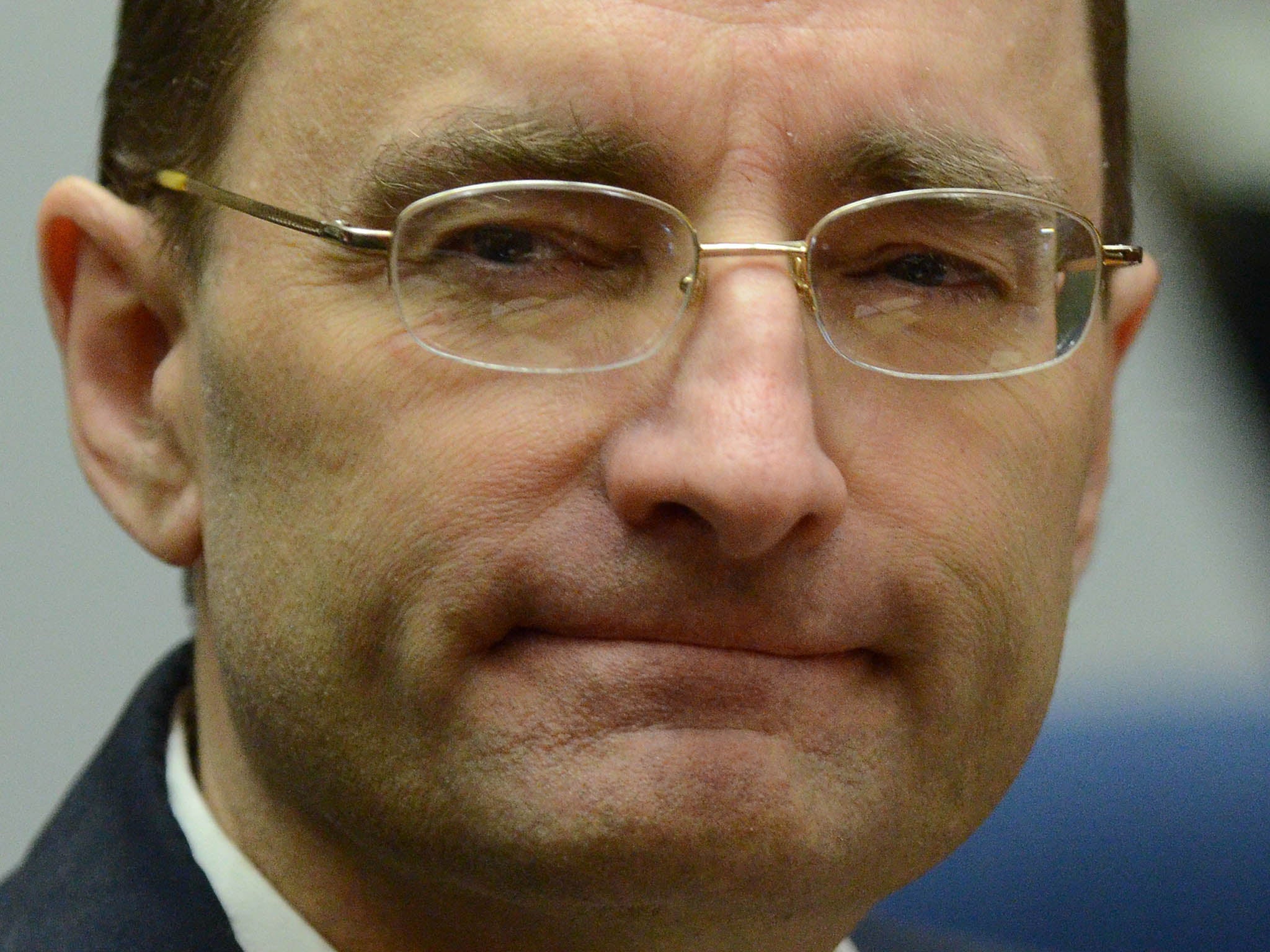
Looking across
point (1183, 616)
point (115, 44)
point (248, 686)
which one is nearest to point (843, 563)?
point (248, 686)

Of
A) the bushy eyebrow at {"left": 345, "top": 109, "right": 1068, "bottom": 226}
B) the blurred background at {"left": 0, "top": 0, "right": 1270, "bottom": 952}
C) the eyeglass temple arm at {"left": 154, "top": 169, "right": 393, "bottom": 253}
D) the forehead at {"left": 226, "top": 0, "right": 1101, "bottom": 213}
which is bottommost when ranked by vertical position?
the blurred background at {"left": 0, "top": 0, "right": 1270, "bottom": 952}

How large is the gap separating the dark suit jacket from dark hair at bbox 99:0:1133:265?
0.55 m

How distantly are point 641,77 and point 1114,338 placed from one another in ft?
2.55

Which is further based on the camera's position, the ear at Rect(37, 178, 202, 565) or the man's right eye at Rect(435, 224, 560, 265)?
the ear at Rect(37, 178, 202, 565)

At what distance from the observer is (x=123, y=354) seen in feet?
5.49

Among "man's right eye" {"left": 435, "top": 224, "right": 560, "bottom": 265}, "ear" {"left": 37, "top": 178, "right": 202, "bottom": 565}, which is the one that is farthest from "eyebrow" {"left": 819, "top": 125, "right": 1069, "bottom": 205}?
"ear" {"left": 37, "top": 178, "right": 202, "bottom": 565}

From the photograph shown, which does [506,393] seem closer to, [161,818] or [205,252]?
[205,252]

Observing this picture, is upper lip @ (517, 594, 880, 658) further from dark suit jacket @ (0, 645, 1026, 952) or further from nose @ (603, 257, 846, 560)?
dark suit jacket @ (0, 645, 1026, 952)

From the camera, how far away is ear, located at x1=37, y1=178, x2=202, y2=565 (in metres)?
1.62

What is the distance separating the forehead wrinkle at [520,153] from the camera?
137cm

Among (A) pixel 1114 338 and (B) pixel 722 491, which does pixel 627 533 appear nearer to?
(B) pixel 722 491

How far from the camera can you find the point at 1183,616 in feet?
11.6

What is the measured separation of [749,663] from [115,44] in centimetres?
114

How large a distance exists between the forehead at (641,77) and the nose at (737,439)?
5.2 inches
